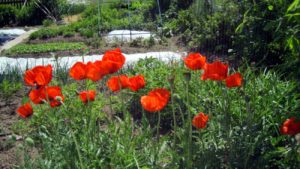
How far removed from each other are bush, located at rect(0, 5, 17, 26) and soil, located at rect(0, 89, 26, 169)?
8848mm

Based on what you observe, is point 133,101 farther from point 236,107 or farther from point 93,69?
point 93,69

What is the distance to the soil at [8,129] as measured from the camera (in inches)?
153

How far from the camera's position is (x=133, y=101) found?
483 cm

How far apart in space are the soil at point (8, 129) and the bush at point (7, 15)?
8.85 metres

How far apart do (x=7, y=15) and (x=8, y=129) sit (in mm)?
10100

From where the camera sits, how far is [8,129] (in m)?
4.55

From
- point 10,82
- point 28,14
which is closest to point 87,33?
point 10,82

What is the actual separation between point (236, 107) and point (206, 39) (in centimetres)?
421

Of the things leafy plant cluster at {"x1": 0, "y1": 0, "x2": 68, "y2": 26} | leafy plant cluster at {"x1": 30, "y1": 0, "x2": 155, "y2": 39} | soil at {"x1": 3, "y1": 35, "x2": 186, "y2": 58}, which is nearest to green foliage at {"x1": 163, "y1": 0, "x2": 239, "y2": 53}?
soil at {"x1": 3, "y1": 35, "x2": 186, "y2": 58}

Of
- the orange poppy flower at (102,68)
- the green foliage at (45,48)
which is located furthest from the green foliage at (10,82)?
the orange poppy flower at (102,68)

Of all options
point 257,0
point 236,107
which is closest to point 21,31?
point 257,0

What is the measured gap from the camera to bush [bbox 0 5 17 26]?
13844mm

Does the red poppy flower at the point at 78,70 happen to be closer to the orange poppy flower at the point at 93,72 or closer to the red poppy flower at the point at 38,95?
the orange poppy flower at the point at 93,72

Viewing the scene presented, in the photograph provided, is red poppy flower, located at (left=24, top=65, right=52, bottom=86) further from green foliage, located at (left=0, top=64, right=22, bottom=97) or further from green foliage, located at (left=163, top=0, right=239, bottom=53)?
green foliage, located at (left=163, top=0, right=239, bottom=53)
